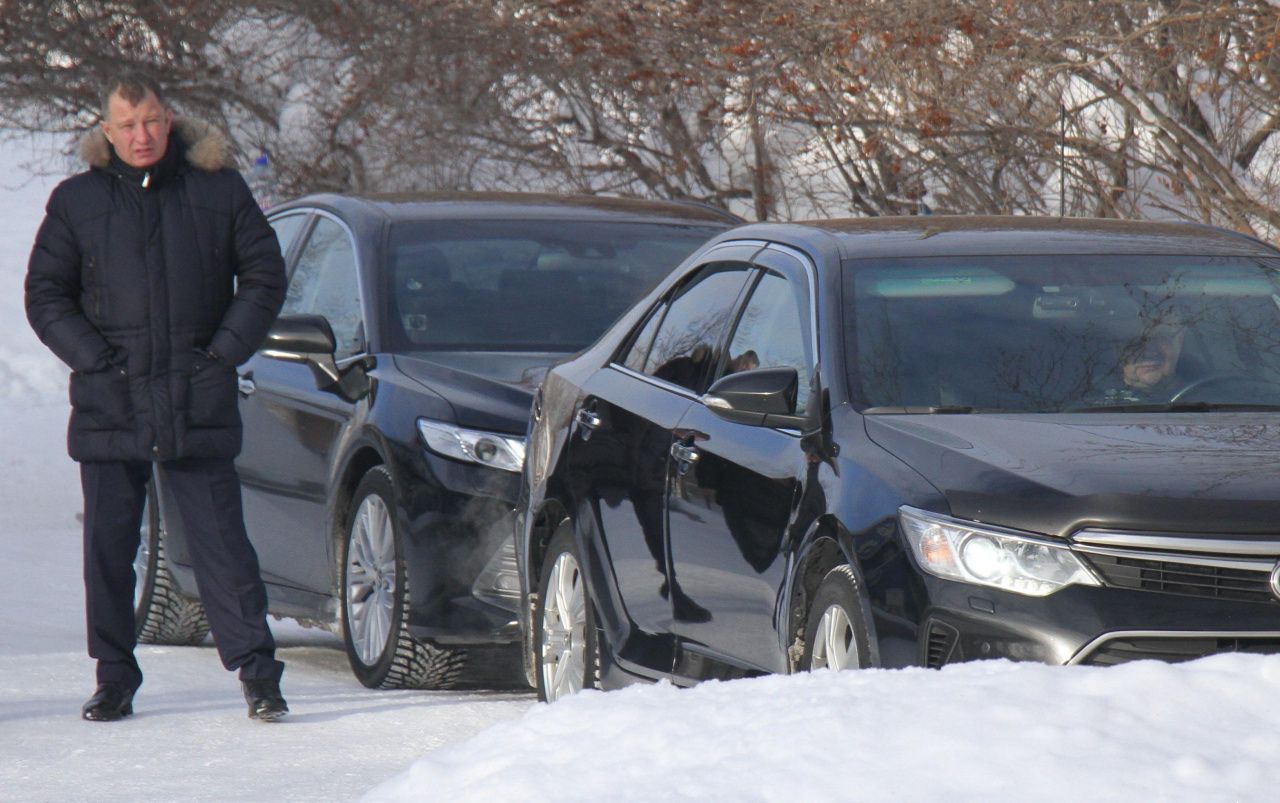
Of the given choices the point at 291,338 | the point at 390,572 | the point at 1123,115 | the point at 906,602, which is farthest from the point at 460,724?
the point at 1123,115

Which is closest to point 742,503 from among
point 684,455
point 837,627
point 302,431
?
point 684,455

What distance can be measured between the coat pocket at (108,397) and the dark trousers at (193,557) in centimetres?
19

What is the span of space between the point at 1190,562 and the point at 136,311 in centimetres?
339

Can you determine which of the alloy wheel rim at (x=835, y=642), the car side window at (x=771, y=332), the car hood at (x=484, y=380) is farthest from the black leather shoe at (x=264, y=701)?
the alloy wheel rim at (x=835, y=642)

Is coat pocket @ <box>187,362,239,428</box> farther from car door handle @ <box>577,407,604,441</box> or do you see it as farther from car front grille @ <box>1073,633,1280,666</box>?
car front grille @ <box>1073,633,1280,666</box>

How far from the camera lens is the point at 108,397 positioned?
6.32 meters

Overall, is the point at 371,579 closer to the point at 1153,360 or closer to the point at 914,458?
the point at 1153,360

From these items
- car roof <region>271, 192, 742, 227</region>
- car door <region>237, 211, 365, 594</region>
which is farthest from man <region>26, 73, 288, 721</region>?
car roof <region>271, 192, 742, 227</region>

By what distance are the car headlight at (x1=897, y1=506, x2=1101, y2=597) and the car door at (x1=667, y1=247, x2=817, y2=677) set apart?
22.4 inches

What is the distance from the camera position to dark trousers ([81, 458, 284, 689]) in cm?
650

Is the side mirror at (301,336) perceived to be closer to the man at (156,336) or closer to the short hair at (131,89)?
the man at (156,336)

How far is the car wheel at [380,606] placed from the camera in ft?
23.4

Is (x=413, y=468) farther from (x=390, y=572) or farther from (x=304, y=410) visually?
(x=304, y=410)

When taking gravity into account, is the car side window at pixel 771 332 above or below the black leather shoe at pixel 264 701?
above
